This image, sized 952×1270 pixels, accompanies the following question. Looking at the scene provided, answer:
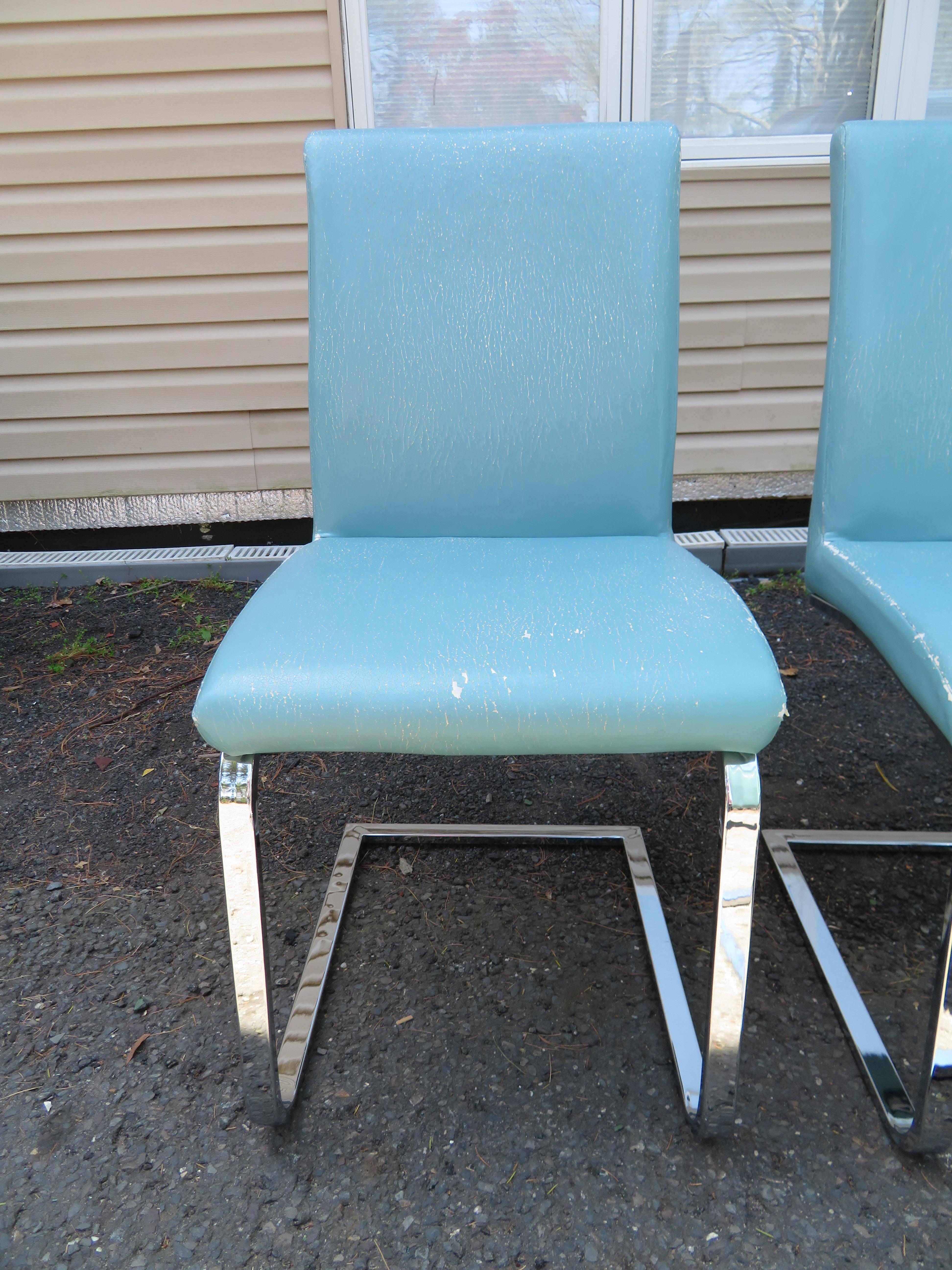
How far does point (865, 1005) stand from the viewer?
118 cm

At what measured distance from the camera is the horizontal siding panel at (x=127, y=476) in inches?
107

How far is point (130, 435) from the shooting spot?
2686 millimetres

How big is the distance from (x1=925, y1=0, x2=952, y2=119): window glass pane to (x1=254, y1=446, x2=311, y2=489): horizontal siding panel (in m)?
1.99

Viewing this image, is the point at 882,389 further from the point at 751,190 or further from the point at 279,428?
the point at 279,428

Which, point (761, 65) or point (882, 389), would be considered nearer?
point (882, 389)

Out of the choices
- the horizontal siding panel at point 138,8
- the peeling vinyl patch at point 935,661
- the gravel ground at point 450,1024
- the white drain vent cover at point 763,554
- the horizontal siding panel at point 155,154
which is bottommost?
the gravel ground at point 450,1024

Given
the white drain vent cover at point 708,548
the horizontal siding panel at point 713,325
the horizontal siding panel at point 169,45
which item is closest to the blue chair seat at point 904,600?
the white drain vent cover at point 708,548

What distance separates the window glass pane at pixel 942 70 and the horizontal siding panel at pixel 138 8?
163 cm

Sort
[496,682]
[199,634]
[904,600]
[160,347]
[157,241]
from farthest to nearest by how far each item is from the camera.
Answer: [160,347] < [157,241] < [199,634] < [904,600] < [496,682]

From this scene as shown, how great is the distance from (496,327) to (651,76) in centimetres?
164

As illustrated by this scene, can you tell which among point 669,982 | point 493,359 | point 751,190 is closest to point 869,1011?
point 669,982

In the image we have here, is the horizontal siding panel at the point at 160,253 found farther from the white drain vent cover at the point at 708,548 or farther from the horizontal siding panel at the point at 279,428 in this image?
the white drain vent cover at the point at 708,548

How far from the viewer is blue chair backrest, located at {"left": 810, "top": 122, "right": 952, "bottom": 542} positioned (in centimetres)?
114

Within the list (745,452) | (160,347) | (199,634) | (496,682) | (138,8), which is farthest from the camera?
(745,452)
